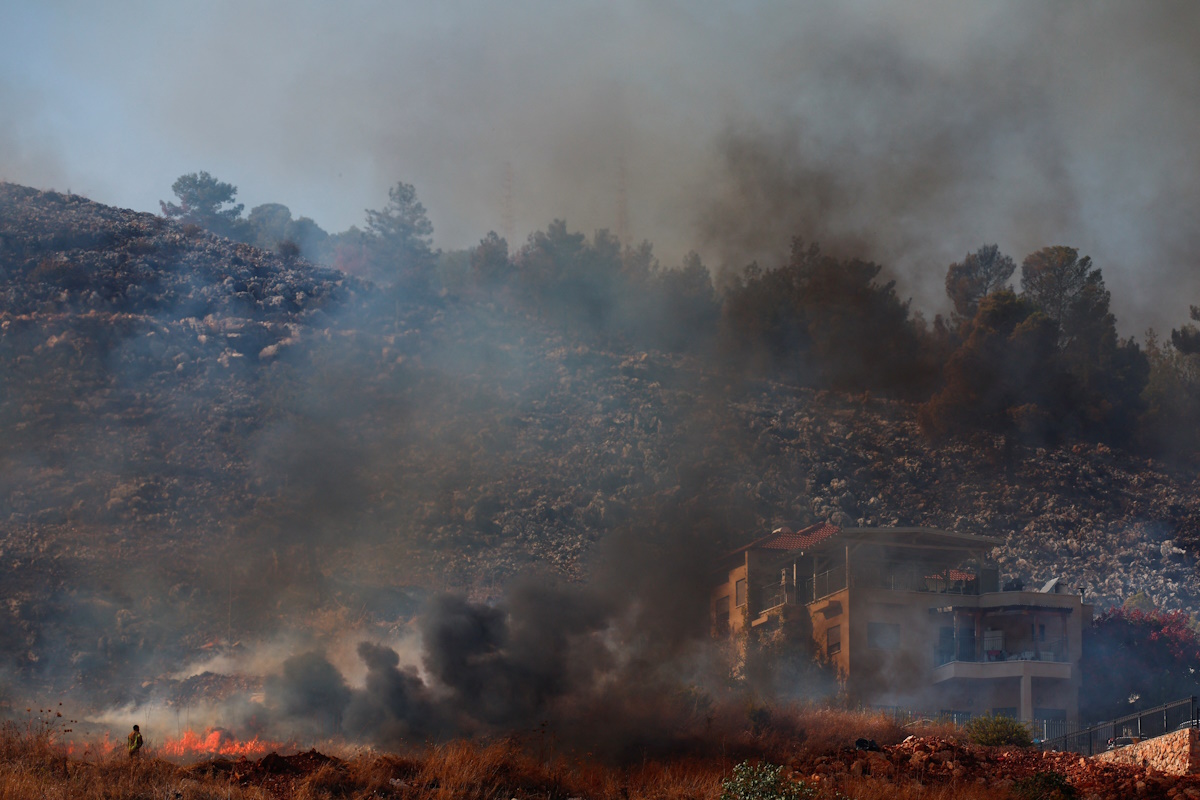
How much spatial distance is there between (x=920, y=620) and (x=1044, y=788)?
26.9 m

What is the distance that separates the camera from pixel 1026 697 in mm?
50500

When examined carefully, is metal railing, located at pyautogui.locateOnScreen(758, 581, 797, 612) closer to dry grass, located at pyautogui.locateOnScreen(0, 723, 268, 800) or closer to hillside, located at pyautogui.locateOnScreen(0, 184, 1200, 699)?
hillside, located at pyautogui.locateOnScreen(0, 184, 1200, 699)

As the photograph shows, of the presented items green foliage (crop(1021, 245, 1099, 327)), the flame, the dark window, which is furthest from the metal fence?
green foliage (crop(1021, 245, 1099, 327))

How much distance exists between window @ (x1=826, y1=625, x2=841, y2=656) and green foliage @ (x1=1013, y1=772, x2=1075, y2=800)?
2460 centimetres

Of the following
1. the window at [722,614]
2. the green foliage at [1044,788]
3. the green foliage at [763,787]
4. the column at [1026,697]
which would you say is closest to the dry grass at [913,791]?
the green foliage at [1044,788]

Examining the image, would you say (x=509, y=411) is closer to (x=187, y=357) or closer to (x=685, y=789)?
(x=187, y=357)

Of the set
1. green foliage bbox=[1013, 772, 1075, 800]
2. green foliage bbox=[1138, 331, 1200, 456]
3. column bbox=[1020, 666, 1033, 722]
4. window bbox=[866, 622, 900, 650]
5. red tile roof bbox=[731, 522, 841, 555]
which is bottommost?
column bbox=[1020, 666, 1033, 722]

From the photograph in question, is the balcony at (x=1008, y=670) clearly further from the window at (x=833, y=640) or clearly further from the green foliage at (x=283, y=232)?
the green foliage at (x=283, y=232)

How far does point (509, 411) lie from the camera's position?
326ft

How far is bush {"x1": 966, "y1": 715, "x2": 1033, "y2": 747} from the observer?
123ft

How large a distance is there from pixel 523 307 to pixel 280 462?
51.6m

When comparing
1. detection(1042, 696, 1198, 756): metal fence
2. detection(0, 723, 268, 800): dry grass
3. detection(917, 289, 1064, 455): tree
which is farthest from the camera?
detection(917, 289, 1064, 455): tree

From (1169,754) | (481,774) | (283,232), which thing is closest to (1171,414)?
(1169,754)

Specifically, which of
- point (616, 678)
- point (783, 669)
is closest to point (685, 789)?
Result: point (616, 678)
